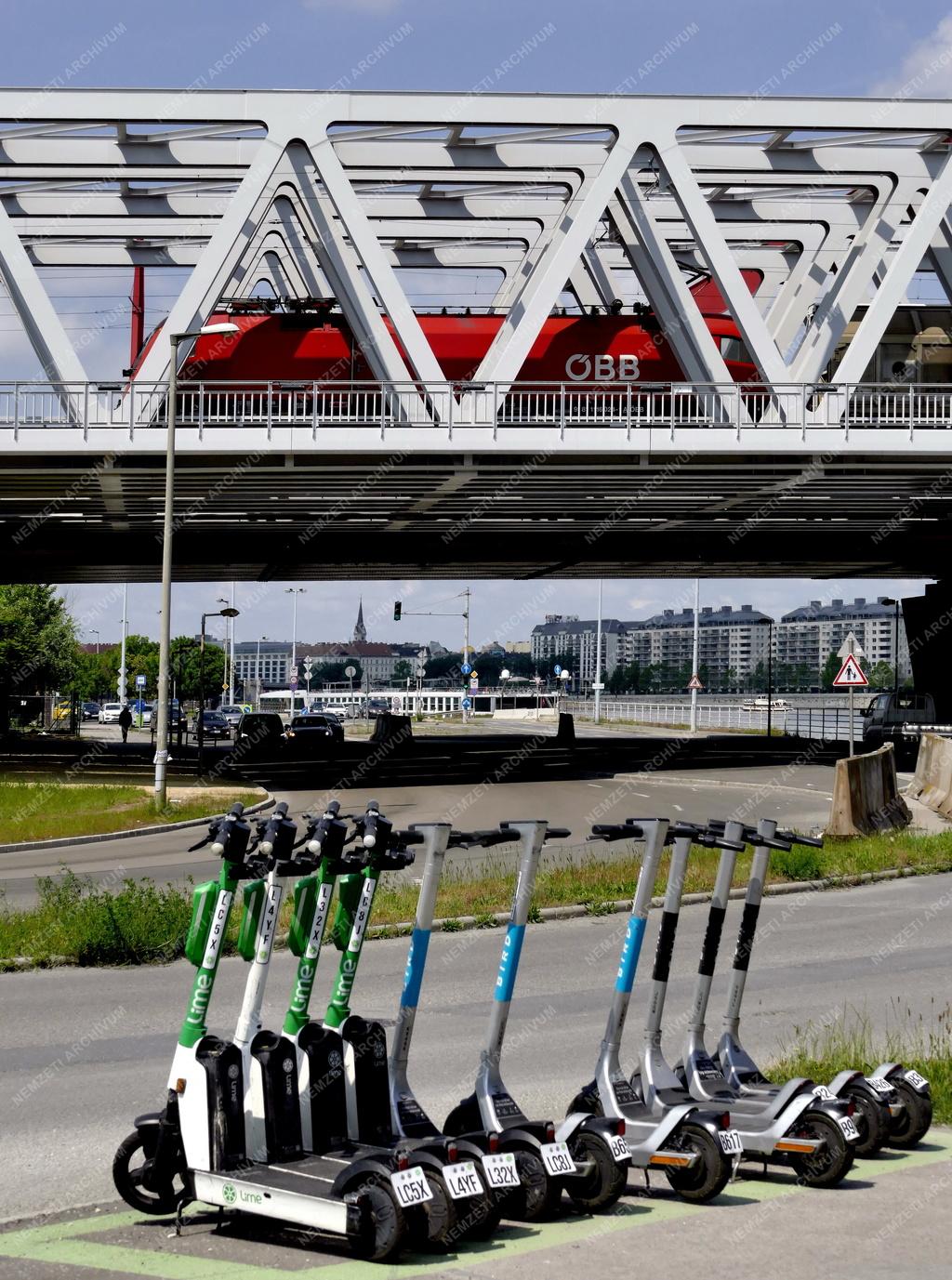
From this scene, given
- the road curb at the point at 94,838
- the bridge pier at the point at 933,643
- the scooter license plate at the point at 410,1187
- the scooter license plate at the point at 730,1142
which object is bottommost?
the road curb at the point at 94,838

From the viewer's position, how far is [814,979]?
12.1 m

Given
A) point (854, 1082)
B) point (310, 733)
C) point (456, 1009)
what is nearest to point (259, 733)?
point (310, 733)

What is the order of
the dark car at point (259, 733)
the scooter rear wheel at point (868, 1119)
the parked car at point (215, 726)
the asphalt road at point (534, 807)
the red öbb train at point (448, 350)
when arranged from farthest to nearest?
the parked car at point (215, 726)
the dark car at point (259, 733)
the red öbb train at point (448, 350)
the asphalt road at point (534, 807)
the scooter rear wheel at point (868, 1119)

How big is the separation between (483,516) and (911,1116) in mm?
34014

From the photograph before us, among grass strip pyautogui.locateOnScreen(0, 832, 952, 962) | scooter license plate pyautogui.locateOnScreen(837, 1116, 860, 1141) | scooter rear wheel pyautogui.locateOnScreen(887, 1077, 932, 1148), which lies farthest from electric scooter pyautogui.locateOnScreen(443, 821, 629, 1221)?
grass strip pyautogui.locateOnScreen(0, 832, 952, 962)

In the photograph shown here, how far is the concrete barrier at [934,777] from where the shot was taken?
1043 inches

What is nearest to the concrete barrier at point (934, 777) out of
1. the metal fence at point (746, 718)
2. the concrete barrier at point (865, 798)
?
the concrete barrier at point (865, 798)

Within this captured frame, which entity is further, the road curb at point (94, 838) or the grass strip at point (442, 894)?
the road curb at point (94, 838)

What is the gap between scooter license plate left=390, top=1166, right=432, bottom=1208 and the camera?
5629 millimetres

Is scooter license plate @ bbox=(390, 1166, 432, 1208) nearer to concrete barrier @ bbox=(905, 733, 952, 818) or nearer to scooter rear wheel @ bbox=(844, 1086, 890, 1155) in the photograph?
scooter rear wheel @ bbox=(844, 1086, 890, 1155)

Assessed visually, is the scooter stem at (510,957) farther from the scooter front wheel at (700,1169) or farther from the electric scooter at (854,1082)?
the electric scooter at (854,1082)

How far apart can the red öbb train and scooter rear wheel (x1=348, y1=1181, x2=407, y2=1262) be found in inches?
1236

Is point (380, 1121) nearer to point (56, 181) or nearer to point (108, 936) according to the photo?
point (108, 936)

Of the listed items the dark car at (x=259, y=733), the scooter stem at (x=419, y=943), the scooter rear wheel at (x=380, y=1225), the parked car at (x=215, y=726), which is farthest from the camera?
the parked car at (x=215, y=726)
